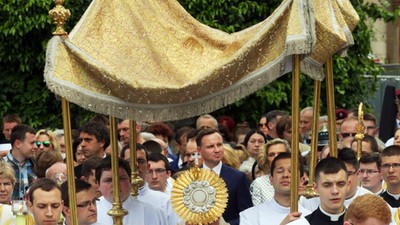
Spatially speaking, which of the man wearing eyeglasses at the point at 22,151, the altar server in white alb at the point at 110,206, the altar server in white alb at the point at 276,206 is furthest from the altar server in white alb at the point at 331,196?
the man wearing eyeglasses at the point at 22,151

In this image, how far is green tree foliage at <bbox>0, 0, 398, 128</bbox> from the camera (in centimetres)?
1839

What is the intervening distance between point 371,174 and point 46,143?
3.98 meters

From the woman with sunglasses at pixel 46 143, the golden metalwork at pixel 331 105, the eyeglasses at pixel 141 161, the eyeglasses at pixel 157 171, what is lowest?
the eyeglasses at pixel 157 171

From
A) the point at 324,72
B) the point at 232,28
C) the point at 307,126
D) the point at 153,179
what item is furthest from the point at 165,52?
the point at 232,28

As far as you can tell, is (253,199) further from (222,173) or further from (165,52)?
(165,52)

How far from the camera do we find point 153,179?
44.1ft

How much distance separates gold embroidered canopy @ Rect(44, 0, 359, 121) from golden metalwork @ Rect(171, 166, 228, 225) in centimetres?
50

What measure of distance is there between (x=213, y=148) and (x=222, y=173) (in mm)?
322

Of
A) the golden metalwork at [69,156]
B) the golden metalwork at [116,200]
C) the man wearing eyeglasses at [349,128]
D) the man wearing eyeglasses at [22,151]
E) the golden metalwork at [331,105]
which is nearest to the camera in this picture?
the golden metalwork at [69,156]

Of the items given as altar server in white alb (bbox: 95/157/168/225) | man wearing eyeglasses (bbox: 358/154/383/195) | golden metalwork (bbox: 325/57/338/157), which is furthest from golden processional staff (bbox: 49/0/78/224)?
man wearing eyeglasses (bbox: 358/154/383/195)

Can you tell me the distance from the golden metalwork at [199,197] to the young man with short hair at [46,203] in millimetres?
869

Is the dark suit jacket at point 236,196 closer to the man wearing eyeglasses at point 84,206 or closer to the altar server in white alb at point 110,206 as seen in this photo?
the altar server in white alb at point 110,206

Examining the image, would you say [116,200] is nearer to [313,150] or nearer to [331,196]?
[313,150]

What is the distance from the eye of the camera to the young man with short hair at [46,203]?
441 inches
